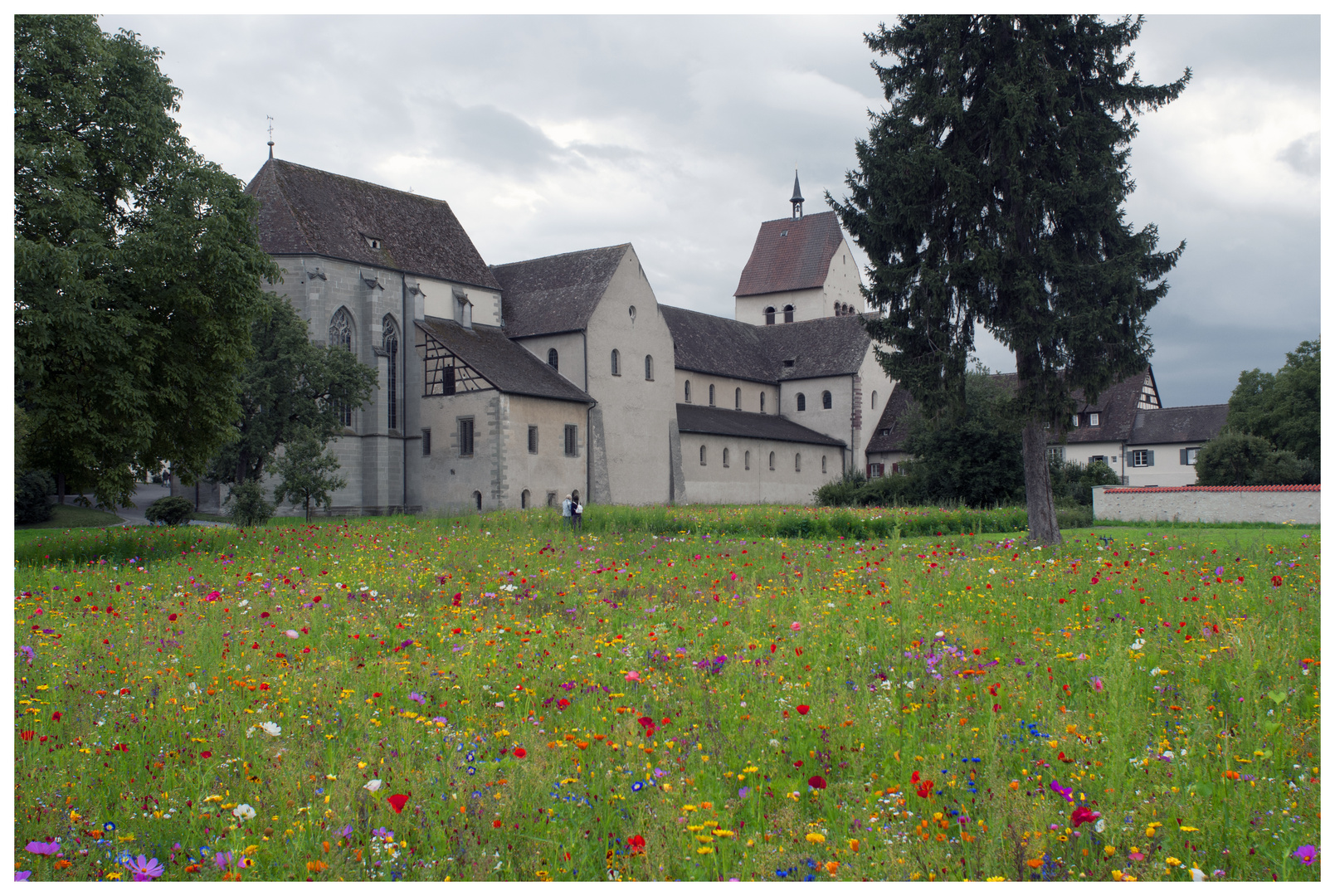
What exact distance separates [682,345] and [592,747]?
2077 inches

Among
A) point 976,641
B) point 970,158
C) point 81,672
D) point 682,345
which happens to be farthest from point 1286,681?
point 682,345

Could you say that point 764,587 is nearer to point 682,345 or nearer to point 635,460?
point 635,460

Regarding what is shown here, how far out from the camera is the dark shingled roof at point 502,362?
4203 centimetres

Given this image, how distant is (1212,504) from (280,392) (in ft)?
97.4

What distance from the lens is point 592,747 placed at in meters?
5.69

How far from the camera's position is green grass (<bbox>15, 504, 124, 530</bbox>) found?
36.1 m

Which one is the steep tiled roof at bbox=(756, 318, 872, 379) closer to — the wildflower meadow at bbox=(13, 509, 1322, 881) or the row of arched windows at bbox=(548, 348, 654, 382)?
the row of arched windows at bbox=(548, 348, 654, 382)

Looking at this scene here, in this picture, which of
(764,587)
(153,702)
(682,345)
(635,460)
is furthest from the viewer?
(682,345)

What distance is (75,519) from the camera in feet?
126

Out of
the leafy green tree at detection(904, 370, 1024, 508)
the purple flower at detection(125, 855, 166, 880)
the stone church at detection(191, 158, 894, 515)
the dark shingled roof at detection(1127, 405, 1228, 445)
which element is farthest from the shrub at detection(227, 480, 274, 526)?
the dark shingled roof at detection(1127, 405, 1228, 445)

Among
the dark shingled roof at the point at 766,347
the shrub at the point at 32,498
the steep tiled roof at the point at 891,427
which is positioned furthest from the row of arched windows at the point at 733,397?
the shrub at the point at 32,498

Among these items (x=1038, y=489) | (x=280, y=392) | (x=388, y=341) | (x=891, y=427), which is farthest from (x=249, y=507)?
(x=891, y=427)

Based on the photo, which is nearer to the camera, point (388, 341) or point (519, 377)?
point (519, 377)

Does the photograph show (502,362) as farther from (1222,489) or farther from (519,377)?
(1222,489)
